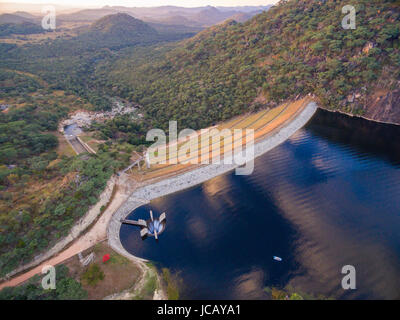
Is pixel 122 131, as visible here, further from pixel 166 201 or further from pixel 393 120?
pixel 393 120

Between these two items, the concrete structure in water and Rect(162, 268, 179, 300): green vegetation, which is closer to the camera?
Rect(162, 268, 179, 300): green vegetation

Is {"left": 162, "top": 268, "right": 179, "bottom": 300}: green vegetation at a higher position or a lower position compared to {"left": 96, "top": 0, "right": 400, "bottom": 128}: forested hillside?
lower

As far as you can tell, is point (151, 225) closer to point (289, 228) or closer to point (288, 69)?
point (289, 228)

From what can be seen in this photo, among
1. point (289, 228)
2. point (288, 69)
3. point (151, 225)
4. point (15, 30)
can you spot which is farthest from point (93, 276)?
point (15, 30)

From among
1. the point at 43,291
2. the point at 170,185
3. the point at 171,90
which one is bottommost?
the point at 43,291

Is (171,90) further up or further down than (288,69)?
further down

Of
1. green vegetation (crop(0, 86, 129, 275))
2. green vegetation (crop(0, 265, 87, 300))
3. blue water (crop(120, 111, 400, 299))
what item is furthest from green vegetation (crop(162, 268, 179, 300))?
green vegetation (crop(0, 86, 129, 275))

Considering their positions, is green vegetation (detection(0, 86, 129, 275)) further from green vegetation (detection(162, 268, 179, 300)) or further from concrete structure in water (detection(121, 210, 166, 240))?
green vegetation (detection(162, 268, 179, 300))
